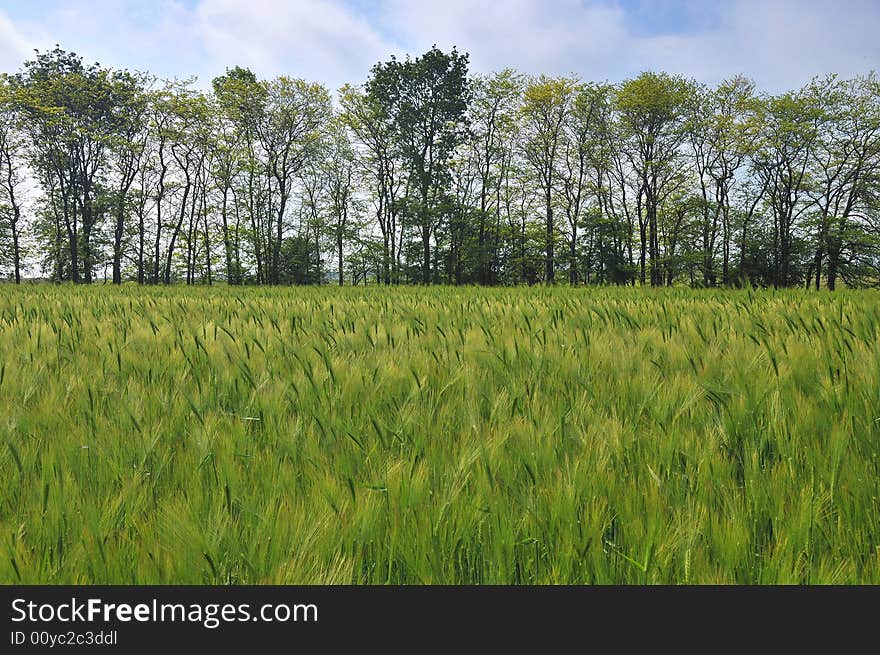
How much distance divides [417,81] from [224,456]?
4217cm

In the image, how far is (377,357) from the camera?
2.70 meters

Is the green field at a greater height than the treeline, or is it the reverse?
the treeline

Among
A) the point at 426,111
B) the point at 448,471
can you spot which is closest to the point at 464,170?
the point at 426,111

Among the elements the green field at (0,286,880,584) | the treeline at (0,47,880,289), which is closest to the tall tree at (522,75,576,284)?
the treeline at (0,47,880,289)

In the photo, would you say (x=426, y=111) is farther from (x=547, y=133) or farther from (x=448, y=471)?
(x=448, y=471)

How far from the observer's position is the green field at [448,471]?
91cm

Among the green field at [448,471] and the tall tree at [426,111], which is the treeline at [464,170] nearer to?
the tall tree at [426,111]

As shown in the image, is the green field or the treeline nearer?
the green field

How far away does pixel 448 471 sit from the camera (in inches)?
47.1

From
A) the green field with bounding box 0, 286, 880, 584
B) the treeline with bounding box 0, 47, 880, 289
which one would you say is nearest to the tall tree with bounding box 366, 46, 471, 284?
the treeline with bounding box 0, 47, 880, 289

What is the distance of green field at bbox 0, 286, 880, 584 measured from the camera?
912mm

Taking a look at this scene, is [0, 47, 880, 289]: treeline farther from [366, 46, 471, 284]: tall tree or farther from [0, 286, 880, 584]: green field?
[0, 286, 880, 584]: green field

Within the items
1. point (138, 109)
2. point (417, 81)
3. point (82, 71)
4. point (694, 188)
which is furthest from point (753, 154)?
point (82, 71)
